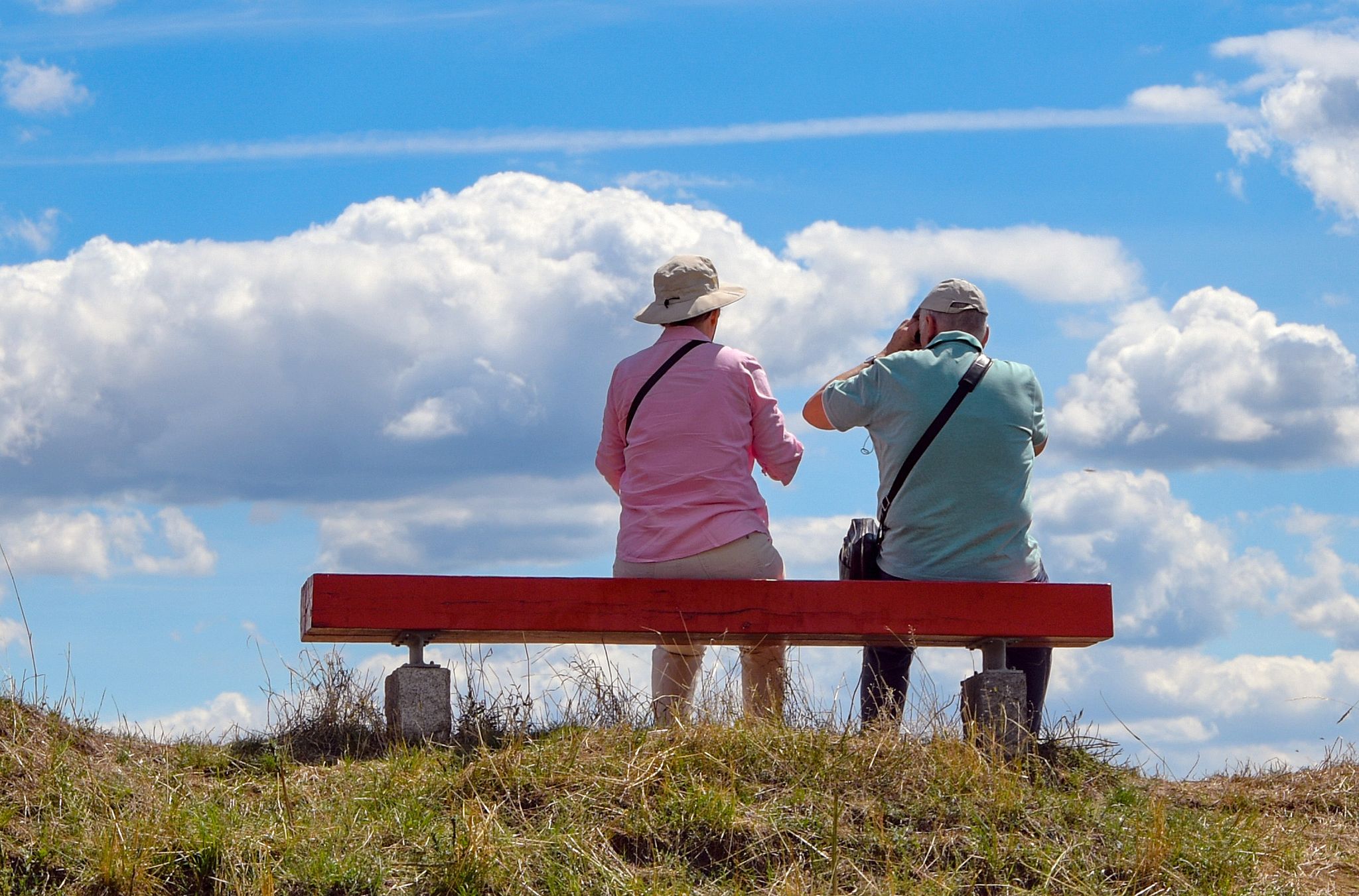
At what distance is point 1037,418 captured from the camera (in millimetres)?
7363

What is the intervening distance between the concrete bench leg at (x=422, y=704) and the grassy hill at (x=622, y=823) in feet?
0.54

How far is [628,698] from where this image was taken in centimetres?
696

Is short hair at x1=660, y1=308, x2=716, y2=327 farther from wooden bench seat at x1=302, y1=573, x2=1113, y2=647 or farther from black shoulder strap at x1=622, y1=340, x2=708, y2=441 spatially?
wooden bench seat at x1=302, y1=573, x2=1113, y2=647

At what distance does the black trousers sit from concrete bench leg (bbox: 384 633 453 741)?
1909mm

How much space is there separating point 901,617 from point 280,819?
2.91 m

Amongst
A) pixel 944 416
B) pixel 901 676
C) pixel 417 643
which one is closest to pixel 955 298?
pixel 944 416

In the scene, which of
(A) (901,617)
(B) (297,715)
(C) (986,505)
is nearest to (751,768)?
(A) (901,617)

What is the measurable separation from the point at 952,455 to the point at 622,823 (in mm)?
2385

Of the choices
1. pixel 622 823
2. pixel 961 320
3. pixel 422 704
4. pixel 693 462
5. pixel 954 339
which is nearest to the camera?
pixel 622 823

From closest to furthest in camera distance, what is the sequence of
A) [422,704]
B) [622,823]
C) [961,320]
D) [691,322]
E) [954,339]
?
[622,823]
[422,704]
[954,339]
[961,320]
[691,322]

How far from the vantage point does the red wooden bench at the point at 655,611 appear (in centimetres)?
695

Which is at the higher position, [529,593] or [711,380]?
[711,380]

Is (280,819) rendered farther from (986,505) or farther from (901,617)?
(986,505)

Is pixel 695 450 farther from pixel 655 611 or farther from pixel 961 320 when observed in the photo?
pixel 961 320
